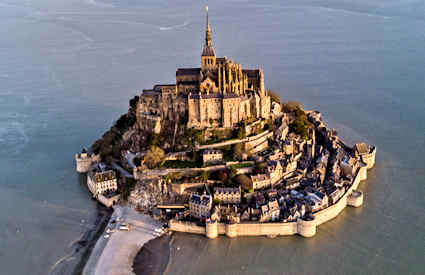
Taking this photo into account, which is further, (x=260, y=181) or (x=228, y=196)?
(x=260, y=181)

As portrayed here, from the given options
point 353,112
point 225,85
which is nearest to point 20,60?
point 225,85

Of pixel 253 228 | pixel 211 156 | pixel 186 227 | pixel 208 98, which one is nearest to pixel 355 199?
pixel 253 228

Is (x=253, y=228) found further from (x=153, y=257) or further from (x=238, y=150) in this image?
(x=238, y=150)

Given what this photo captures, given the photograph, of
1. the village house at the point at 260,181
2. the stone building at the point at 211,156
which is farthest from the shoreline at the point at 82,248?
the village house at the point at 260,181

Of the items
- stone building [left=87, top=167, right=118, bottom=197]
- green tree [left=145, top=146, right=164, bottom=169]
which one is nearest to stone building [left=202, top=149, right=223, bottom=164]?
green tree [left=145, top=146, right=164, bottom=169]

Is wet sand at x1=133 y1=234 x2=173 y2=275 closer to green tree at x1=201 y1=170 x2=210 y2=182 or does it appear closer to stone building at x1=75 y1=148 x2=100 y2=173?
green tree at x1=201 y1=170 x2=210 y2=182

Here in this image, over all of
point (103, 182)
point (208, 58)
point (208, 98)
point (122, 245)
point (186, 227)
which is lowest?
point (122, 245)
